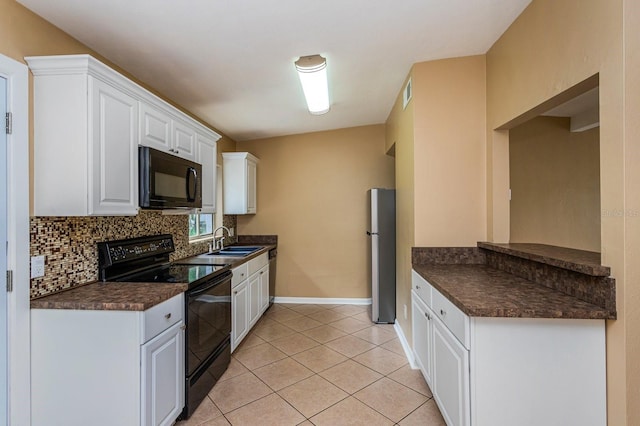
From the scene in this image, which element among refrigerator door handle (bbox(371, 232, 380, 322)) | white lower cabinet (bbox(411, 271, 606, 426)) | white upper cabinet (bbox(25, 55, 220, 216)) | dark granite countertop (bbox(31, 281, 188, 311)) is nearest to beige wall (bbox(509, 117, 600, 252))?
refrigerator door handle (bbox(371, 232, 380, 322))

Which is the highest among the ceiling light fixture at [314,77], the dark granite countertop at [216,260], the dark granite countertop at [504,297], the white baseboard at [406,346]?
the ceiling light fixture at [314,77]

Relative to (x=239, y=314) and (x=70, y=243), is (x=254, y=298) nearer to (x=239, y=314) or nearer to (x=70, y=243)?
(x=239, y=314)

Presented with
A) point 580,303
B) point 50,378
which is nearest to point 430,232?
point 580,303

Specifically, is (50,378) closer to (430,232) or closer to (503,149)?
(430,232)

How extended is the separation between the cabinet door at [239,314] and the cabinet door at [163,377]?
88 cm

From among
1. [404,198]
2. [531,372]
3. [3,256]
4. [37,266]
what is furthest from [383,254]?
[3,256]

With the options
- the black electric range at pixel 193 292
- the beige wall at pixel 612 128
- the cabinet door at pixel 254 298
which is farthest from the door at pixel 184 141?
the beige wall at pixel 612 128

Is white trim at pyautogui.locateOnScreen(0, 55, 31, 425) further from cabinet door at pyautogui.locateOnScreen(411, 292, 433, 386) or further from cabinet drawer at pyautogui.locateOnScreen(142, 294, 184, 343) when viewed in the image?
cabinet door at pyautogui.locateOnScreen(411, 292, 433, 386)

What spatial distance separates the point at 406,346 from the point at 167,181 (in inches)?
101

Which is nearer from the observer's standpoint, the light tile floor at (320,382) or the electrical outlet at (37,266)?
the electrical outlet at (37,266)

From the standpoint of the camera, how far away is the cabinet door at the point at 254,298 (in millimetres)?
3291

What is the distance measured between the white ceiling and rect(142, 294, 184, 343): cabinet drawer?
→ 1.59 metres

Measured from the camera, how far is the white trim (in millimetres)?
1482

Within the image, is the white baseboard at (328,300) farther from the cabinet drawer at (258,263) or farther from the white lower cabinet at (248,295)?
the cabinet drawer at (258,263)
